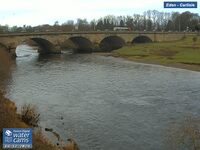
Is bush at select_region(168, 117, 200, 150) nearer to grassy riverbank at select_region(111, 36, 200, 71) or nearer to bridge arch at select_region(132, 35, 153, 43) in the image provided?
grassy riverbank at select_region(111, 36, 200, 71)

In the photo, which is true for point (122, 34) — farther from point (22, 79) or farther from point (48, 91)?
point (48, 91)

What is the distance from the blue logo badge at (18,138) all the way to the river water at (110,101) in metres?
10.4

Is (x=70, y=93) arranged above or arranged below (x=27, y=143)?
below

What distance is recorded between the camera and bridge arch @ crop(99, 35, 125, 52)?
133 meters

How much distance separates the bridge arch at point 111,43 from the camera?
13312cm

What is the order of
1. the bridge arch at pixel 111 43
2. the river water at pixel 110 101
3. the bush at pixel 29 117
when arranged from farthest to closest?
the bridge arch at pixel 111 43, the bush at pixel 29 117, the river water at pixel 110 101

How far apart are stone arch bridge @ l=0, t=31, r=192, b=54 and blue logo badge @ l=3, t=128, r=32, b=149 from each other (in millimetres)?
82208

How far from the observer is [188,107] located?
39.4 meters

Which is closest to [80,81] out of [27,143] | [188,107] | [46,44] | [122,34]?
[188,107]

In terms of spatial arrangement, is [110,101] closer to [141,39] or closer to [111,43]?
[111,43]

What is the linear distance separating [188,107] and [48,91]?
19.0 meters

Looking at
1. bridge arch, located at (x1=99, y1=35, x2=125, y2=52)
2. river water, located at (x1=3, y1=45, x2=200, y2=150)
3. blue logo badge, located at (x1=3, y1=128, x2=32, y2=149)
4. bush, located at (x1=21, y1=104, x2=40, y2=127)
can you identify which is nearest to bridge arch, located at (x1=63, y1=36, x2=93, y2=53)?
bridge arch, located at (x1=99, y1=35, x2=125, y2=52)

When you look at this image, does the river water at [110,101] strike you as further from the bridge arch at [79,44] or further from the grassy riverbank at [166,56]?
the bridge arch at [79,44]

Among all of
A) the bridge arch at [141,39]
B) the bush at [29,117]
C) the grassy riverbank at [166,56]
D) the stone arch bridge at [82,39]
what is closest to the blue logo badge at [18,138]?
the bush at [29,117]
